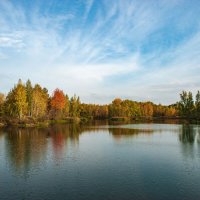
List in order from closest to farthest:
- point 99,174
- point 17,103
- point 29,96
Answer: point 99,174 → point 17,103 → point 29,96

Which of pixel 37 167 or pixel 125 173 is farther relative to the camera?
pixel 37 167

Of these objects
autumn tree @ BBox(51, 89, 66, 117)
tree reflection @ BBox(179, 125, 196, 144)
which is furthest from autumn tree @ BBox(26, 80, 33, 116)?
tree reflection @ BBox(179, 125, 196, 144)

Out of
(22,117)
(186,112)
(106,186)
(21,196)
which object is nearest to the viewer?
(21,196)

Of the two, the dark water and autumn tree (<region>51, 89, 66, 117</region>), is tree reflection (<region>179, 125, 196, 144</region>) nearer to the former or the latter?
the dark water

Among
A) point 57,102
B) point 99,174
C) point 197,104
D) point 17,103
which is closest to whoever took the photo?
point 99,174

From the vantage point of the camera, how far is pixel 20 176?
29250mm

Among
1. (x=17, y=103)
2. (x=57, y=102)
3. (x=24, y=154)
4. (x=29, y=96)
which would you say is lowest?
(x=24, y=154)

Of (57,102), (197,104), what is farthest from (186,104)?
(57,102)

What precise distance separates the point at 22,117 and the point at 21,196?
8350 centimetres

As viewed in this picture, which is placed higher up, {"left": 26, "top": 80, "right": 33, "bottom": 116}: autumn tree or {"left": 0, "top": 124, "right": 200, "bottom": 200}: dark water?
{"left": 26, "top": 80, "right": 33, "bottom": 116}: autumn tree

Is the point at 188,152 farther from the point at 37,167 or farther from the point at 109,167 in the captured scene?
the point at 37,167

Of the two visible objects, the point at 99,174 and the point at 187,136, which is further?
the point at 187,136

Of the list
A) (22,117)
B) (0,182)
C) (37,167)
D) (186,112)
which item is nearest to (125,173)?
(37,167)

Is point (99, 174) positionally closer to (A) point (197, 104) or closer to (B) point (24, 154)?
(B) point (24, 154)
